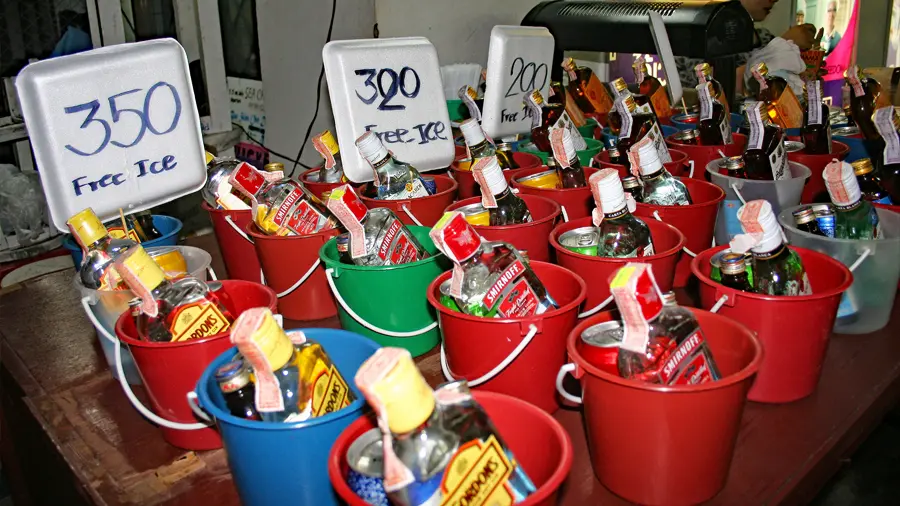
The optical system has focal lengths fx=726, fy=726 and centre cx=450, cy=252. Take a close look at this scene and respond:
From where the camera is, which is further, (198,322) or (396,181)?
(396,181)

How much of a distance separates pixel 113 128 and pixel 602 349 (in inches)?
Answer: 34.0

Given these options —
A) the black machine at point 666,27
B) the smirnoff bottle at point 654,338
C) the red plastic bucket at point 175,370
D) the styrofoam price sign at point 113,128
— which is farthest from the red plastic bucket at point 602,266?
the black machine at point 666,27

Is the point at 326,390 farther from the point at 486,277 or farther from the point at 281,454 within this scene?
the point at 486,277

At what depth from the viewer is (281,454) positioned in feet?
2.37

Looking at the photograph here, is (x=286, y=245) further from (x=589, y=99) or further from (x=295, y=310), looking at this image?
(x=589, y=99)

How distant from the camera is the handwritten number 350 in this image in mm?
1136

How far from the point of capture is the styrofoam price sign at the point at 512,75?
166 centimetres

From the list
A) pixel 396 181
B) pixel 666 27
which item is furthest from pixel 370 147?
pixel 666 27

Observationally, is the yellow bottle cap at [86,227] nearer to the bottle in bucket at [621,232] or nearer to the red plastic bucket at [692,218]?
the bottle in bucket at [621,232]

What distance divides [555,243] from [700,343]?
360 mm

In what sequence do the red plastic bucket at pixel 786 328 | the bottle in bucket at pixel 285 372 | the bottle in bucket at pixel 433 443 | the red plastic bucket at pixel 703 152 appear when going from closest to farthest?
the bottle in bucket at pixel 433 443
the bottle in bucket at pixel 285 372
the red plastic bucket at pixel 786 328
the red plastic bucket at pixel 703 152

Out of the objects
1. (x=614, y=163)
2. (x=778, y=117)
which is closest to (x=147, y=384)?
(x=614, y=163)

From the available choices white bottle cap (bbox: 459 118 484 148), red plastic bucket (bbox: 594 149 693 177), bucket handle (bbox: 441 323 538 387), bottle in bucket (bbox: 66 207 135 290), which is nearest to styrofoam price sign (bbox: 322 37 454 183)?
white bottle cap (bbox: 459 118 484 148)

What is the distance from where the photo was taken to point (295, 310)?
1266 mm
